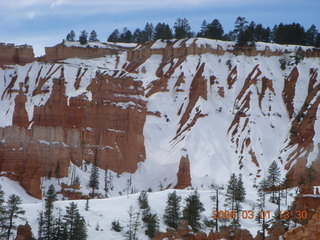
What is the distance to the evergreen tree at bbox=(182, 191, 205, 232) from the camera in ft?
214

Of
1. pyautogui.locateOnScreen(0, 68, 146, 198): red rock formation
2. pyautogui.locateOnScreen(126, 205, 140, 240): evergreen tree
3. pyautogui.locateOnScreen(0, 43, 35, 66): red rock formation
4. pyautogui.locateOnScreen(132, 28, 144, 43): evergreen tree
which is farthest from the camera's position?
pyautogui.locateOnScreen(132, 28, 144, 43): evergreen tree

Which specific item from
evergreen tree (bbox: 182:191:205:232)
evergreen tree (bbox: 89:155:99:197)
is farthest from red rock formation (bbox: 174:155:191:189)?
evergreen tree (bbox: 182:191:205:232)

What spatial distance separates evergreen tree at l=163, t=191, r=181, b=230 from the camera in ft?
222

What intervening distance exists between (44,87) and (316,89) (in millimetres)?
43655

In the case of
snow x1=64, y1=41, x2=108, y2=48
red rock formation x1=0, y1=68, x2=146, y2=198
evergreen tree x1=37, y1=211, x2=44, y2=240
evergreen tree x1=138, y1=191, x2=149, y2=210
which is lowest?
evergreen tree x1=37, y1=211, x2=44, y2=240

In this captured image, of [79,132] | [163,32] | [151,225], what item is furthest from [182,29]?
[151,225]

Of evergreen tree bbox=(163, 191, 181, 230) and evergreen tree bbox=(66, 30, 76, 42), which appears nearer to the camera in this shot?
evergreen tree bbox=(163, 191, 181, 230)

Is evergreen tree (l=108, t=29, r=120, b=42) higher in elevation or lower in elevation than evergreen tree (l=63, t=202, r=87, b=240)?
higher

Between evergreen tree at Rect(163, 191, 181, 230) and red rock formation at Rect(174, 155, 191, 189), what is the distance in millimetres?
27250

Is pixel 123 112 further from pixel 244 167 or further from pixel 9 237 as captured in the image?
pixel 9 237

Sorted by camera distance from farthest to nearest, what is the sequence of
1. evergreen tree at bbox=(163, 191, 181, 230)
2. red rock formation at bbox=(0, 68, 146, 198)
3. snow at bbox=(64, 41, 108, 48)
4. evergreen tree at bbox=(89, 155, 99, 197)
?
snow at bbox=(64, 41, 108, 48) < red rock formation at bbox=(0, 68, 146, 198) < evergreen tree at bbox=(89, 155, 99, 197) < evergreen tree at bbox=(163, 191, 181, 230)

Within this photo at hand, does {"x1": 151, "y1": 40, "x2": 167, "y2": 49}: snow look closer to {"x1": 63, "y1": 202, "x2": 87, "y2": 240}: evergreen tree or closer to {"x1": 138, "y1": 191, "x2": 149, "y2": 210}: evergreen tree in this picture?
{"x1": 138, "y1": 191, "x2": 149, "y2": 210}: evergreen tree
